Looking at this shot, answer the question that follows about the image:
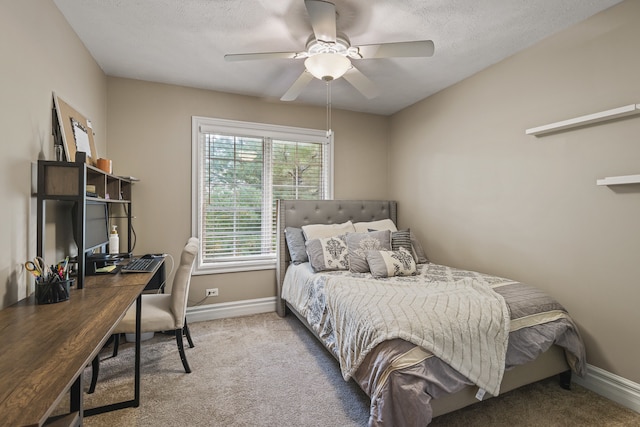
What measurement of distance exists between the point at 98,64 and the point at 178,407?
2.94m

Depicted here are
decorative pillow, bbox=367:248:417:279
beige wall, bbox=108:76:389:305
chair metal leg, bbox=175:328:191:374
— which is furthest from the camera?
beige wall, bbox=108:76:389:305

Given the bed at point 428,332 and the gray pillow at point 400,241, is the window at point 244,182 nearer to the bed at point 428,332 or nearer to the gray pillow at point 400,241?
the bed at point 428,332

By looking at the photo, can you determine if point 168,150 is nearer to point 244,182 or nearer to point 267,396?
point 244,182

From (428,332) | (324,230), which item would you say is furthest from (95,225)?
(428,332)

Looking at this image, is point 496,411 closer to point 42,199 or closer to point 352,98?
point 42,199

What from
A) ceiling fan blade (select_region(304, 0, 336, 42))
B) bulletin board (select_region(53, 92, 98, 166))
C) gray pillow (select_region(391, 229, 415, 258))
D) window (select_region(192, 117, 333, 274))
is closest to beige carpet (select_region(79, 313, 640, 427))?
window (select_region(192, 117, 333, 274))

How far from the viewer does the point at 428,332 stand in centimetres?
158

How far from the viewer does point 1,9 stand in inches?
55.0

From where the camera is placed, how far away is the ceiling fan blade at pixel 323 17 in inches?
61.8

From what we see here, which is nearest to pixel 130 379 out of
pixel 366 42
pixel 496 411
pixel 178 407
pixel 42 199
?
pixel 178 407

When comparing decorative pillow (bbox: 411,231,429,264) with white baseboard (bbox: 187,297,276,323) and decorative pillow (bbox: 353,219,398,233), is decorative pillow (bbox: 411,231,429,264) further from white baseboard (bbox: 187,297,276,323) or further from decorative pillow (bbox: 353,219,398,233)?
white baseboard (bbox: 187,297,276,323)

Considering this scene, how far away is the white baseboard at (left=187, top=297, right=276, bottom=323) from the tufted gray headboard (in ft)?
0.54

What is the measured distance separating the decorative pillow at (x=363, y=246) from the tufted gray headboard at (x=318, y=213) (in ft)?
2.26

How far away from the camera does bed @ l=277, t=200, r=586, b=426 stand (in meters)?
1.51
